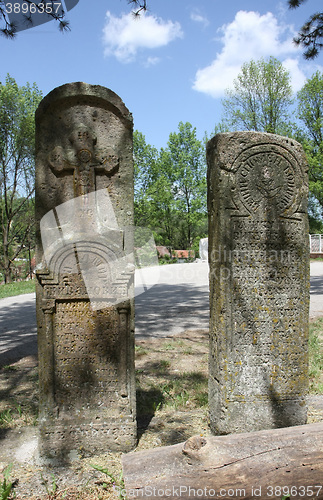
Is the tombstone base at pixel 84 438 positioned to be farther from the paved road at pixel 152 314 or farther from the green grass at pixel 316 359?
the paved road at pixel 152 314

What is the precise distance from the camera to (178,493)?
2152mm

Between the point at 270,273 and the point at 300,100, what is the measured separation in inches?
1248

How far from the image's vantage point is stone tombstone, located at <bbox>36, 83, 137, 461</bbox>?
3.25 m

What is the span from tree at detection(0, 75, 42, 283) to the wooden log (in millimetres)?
19016

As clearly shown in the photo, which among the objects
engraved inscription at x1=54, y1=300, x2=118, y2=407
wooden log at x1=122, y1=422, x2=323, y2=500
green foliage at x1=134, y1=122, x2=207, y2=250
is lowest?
wooden log at x1=122, y1=422, x2=323, y2=500

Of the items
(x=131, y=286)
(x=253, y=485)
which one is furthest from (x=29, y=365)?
(x=253, y=485)

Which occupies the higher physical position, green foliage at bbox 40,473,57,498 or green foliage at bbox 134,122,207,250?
green foliage at bbox 134,122,207,250

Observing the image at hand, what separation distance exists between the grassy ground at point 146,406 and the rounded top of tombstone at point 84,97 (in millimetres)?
2930

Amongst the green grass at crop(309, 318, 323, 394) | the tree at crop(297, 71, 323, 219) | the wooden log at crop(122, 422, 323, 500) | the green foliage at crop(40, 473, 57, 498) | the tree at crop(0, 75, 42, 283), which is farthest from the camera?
the tree at crop(297, 71, 323, 219)

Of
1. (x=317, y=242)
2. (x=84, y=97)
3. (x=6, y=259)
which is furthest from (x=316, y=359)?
(x=317, y=242)

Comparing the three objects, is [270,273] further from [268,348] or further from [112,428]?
[112,428]

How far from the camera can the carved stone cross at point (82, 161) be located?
3.30 m

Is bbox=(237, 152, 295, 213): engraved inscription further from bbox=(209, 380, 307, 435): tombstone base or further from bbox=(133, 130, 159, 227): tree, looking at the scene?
bbox=(133, 130, 159, 227): tree

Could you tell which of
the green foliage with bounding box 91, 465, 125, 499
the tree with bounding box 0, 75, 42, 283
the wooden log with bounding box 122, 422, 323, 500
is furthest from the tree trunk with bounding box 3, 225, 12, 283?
the wooden log with bounding box 122, 422, 323, 500
